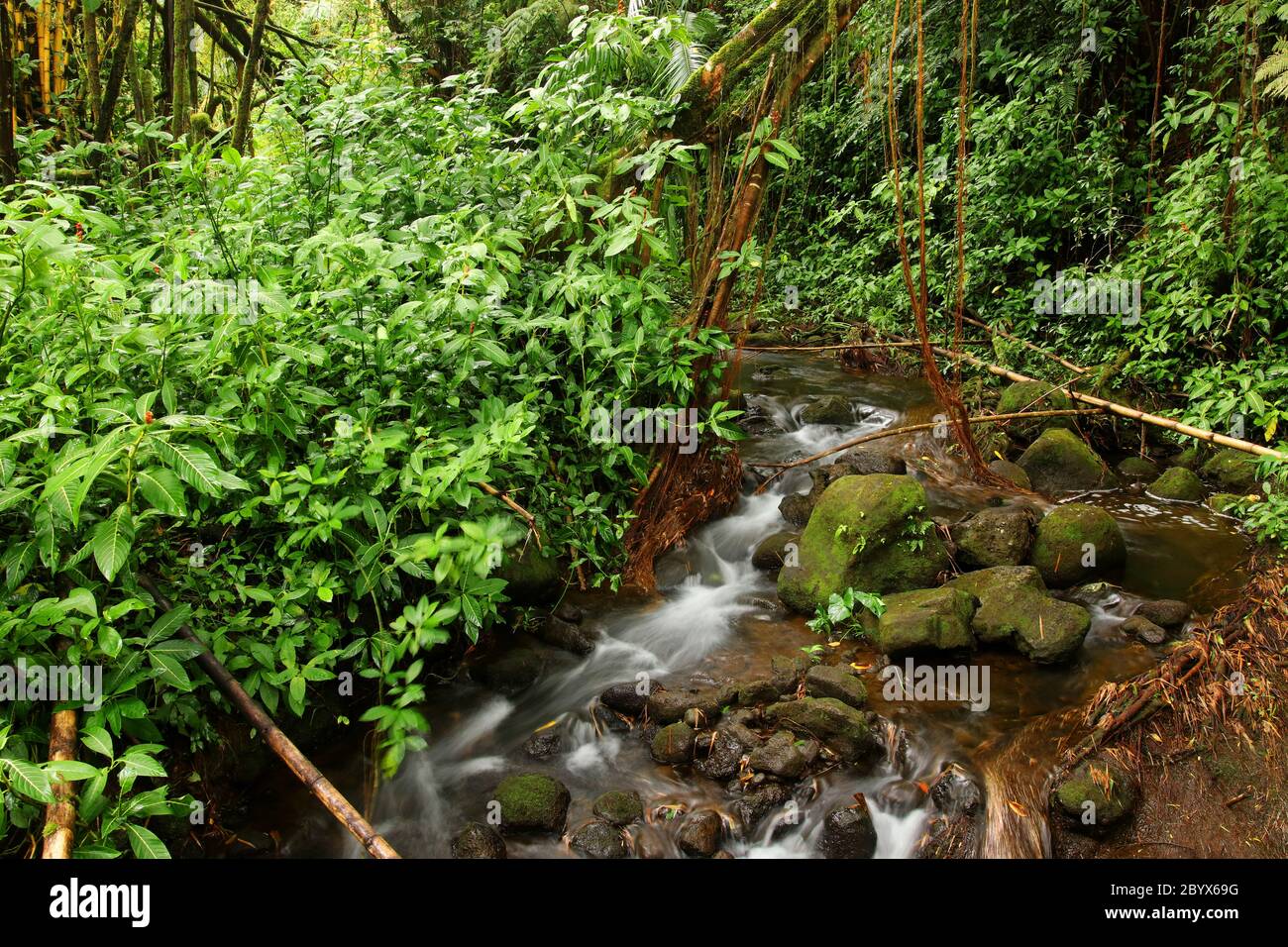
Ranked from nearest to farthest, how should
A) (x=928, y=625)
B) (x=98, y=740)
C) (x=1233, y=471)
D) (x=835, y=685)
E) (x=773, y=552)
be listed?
(x=98, y=740) < (x=835, y=685) < (x=928, y=625) < (x=773, y=552) < (x=1233, y=471)

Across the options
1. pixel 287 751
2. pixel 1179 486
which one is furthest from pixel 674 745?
pixel 1179 486

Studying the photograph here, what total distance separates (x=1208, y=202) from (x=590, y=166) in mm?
5060

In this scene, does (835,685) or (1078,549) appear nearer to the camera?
(835,685)

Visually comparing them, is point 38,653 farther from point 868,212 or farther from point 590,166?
point 868,212

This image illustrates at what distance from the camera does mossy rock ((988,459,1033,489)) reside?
671 centimetres

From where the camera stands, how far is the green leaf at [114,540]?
2738 millimetres

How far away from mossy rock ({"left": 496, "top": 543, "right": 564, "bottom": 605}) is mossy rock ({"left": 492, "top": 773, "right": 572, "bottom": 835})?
107cm

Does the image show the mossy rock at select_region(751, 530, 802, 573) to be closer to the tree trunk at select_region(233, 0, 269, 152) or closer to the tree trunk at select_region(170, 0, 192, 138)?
the tree trunk at select_region(233, 0, 269, 152)

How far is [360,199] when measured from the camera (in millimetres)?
4539

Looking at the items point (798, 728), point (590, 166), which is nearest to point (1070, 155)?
point (590, 166)

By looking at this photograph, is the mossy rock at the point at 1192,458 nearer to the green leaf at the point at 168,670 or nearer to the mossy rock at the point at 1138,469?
the mossy rock at the point at 1138,469

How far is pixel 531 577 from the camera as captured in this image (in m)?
4.74

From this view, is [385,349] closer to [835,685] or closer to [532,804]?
[532,804]

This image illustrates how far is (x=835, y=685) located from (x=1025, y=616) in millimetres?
1306
